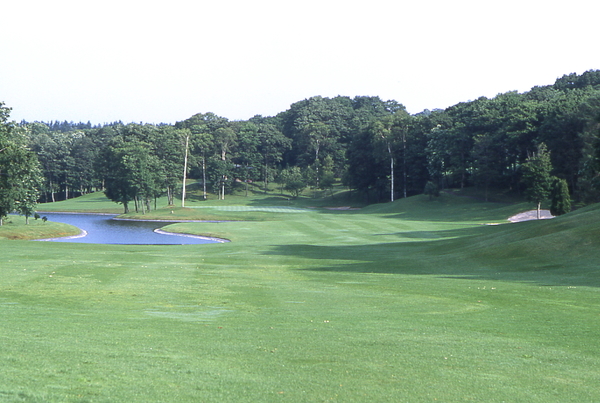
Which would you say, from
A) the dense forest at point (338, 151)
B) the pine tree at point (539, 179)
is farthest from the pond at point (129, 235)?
the pine tree at point (539, 179)

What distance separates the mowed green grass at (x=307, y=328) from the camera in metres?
8.60

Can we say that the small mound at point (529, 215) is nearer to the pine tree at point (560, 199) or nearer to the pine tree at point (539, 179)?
the pine tree at point (539, 179)

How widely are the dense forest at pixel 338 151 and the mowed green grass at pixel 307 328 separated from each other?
1009 inches

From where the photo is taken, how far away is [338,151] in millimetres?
148125

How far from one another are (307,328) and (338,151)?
446ft

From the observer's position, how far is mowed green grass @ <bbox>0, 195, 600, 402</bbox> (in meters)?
8.60

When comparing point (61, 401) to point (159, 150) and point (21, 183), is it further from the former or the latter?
point (159, 150)

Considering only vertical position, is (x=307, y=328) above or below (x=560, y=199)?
below

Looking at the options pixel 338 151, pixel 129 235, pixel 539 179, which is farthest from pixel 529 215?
pixel 338 151

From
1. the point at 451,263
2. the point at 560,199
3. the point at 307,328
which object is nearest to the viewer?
the point at 307,328

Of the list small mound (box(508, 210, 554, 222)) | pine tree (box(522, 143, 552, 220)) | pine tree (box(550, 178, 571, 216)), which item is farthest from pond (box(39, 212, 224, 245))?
small mound (box(508, 210, 554, 222))

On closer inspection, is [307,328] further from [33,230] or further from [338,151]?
[338,151]

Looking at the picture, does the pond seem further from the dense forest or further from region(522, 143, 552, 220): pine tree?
region(522, 143, 552, 220): pine tree

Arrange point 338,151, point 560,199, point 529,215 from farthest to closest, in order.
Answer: point 338,151, point 529,215, point 560,199
